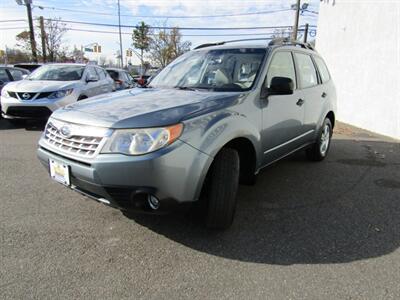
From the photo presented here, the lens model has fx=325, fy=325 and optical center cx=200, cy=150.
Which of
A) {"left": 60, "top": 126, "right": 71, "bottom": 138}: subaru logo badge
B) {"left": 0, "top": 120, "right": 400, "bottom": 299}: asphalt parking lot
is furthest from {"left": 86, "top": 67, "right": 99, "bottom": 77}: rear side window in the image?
{"left": 60, "top": 126, "right": 71, "bottom": 138}: subaru logo badge

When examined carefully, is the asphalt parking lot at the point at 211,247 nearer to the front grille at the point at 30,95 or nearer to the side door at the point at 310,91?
the side door at the point at 310,91

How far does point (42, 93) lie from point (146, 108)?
18.4 feet

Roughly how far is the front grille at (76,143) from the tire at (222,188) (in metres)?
0.97

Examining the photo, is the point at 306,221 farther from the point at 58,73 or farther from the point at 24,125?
the point at 24,125

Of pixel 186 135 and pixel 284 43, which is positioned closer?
pixel 186 135

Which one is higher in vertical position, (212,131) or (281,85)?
(281,85)

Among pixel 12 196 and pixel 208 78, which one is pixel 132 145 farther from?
pixel 12 196

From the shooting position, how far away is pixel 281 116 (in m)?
3.68

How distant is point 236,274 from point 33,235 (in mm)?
1832

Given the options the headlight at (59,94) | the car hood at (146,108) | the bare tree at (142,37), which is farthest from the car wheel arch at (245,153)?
the bare tree at (142,37)

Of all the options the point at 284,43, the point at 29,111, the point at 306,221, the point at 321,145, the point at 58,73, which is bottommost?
the point at 306,221

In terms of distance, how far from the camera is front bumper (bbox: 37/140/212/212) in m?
2.34

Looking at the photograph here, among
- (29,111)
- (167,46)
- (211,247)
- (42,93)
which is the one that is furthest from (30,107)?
(167,46)

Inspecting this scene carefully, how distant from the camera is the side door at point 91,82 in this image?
832cm
